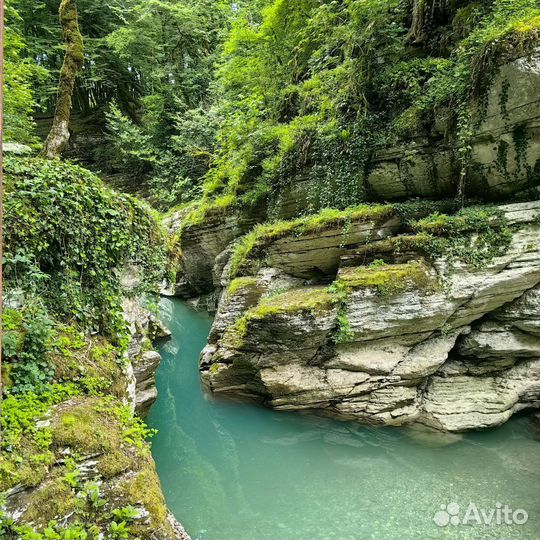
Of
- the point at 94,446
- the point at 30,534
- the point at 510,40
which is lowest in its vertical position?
the point at 30,534

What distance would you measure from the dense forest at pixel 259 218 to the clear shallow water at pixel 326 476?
0.72 metres

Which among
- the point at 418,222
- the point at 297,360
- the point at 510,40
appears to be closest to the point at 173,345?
the point at 297,360

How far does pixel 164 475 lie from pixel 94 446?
13.2ft

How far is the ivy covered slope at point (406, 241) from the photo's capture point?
8.18 meters

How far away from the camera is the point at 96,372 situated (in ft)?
16.6

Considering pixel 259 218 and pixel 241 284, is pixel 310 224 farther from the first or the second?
pixel 259 218

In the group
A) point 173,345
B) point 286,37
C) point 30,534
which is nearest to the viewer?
point 30,534

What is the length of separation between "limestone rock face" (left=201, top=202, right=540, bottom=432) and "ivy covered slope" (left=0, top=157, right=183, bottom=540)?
11.7ft

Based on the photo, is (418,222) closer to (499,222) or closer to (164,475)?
(499,222)

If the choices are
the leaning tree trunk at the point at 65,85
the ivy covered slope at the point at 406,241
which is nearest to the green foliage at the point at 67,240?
the ivy covered slope at the point at 406,241

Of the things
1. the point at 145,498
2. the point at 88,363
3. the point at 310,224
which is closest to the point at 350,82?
the point at 310,224

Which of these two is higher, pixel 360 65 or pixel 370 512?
pixel 360 65

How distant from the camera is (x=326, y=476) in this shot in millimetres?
7281

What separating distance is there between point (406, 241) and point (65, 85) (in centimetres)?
852
